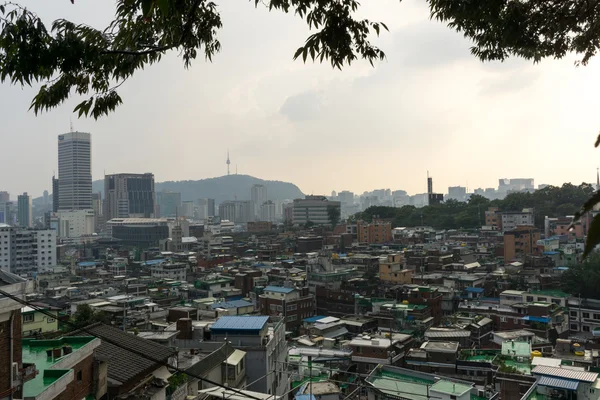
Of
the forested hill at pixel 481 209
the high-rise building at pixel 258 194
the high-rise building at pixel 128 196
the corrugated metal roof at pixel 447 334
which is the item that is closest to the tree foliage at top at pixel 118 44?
the corrugated metal roof at pixel 447 334

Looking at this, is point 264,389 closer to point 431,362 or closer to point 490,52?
point 431,362

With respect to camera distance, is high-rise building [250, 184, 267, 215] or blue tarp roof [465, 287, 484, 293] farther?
high-rise building [250, 184, 267, 215]

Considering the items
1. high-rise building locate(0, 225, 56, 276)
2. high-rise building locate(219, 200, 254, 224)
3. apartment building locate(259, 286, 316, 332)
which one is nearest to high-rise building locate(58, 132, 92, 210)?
high-rise building locate(219, 200, 254, 224)

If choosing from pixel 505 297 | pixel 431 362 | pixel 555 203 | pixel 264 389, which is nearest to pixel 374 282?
pixel 505 297

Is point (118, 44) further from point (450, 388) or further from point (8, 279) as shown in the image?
point (450, 388)

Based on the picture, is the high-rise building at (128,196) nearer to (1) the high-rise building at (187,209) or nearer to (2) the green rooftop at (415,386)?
(1) the high-rise building at (187,209)

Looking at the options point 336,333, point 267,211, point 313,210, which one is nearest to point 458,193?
point 267,211

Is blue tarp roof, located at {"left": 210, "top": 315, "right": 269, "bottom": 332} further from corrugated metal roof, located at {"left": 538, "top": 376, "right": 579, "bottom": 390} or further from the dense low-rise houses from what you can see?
corrugated metal roof, located at {"left": 538, "top": 376, "right": 579, "bottom": 390}
